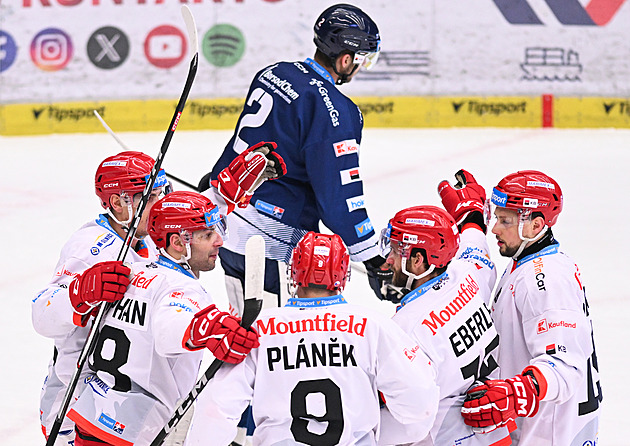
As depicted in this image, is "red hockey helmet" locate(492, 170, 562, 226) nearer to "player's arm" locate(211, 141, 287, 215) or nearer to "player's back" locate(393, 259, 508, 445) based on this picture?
"player's back" locate(393, 259, 508, 445)

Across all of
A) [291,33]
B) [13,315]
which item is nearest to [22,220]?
[13,315]

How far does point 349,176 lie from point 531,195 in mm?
951

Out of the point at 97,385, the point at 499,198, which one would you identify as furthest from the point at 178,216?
the point at 499,198

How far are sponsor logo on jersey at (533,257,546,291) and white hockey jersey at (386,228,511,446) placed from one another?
193mm

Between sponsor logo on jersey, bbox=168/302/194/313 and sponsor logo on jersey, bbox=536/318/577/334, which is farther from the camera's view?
sponsor logo on jersey, bbox=536/318/577/334

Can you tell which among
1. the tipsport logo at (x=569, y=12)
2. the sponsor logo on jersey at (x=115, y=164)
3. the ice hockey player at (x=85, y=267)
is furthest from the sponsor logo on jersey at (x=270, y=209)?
the tipsport logo at (x=569, y=12)

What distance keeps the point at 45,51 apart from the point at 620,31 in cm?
622

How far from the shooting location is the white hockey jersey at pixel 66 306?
3275 mm

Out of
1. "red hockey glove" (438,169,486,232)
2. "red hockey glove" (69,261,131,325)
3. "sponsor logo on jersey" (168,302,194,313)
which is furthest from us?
"red hockey glove" (438,169,486,232)

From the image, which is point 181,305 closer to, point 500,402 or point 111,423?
point 111,423

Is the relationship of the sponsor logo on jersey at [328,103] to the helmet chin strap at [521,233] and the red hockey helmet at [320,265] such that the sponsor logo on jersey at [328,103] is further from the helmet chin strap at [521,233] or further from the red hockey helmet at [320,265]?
the red hockey helmet at [320,265]

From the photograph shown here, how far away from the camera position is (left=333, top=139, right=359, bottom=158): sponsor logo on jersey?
4.04 metres

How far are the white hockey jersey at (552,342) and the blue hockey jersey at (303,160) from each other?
88 cm

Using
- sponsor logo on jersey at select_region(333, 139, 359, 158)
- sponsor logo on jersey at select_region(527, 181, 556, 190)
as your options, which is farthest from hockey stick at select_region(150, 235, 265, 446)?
sponsor logo on jersey at select_region(333, 139, 359, 158)
